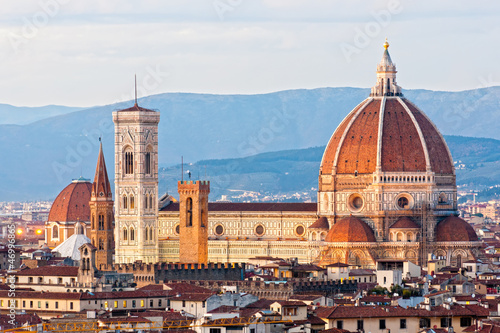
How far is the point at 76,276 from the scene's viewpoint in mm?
95438

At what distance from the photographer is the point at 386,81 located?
141m

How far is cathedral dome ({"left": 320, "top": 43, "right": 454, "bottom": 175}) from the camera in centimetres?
13512

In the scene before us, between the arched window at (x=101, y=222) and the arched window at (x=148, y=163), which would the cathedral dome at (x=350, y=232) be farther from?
the arched window at (x=101, y=222)

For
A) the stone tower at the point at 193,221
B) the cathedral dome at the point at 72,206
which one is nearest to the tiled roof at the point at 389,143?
the stone tower at the point at 193,221

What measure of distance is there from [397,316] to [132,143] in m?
66.2

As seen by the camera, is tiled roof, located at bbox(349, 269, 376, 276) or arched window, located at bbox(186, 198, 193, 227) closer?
tiled roof, located at bbox(349, 269, 376, 276)

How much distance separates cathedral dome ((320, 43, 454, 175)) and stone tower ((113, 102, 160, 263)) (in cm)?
1386

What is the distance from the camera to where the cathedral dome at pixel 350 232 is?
430 ft

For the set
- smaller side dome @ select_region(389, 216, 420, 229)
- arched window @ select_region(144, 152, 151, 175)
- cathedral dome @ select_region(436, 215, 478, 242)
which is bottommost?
cathedral dome @ select_region(436, 215, 478, 242)

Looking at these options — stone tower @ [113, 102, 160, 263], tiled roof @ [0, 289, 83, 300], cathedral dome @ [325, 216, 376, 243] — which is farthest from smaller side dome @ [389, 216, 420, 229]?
tiled roof @ [0, 289, 83, 300]

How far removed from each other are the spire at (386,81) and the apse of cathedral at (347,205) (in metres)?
0.11

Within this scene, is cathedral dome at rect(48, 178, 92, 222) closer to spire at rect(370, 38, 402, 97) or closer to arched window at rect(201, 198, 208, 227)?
arched window at rect(201, 198, 208, 227)

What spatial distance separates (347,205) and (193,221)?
1298 centimetres

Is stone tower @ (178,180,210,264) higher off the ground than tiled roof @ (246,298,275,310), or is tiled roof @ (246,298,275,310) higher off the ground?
stone tower @ (178,180,210,264)
